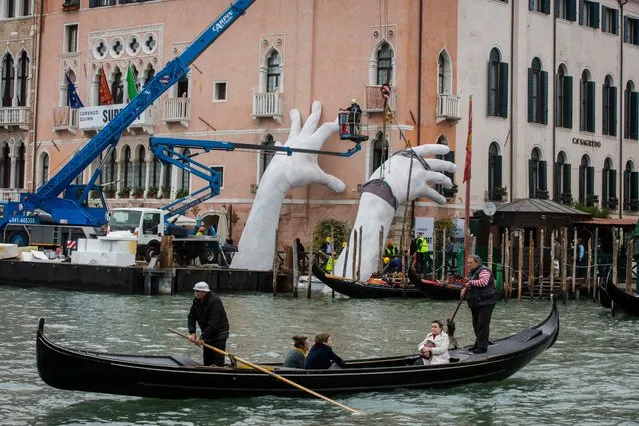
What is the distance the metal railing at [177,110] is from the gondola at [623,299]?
1589 centimetres

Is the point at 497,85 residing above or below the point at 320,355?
above

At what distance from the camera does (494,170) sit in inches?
1403

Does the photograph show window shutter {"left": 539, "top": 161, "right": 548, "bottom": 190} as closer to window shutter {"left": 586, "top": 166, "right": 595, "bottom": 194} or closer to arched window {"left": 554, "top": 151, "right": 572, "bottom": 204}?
arched window {"left": 554, "top": 151, "right": 572, "bottom": 204}

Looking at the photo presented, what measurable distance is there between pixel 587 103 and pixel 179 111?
12.1 m

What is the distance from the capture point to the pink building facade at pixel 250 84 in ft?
111

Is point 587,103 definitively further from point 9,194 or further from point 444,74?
point 9,194

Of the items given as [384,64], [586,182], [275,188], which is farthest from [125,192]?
[586,182]

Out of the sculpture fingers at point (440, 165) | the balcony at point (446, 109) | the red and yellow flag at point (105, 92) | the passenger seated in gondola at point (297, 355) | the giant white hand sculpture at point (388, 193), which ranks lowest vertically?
the passenger seated in gondola at point (297, 355)

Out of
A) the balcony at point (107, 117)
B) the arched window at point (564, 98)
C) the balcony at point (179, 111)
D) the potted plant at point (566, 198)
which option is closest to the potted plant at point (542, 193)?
the potted plant at point (566, 198)

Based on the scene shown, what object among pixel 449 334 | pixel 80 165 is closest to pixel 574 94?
pixel 80 165

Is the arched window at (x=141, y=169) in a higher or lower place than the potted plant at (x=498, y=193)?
higher

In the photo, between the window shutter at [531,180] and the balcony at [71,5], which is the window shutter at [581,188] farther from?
the balcony at [71,5]

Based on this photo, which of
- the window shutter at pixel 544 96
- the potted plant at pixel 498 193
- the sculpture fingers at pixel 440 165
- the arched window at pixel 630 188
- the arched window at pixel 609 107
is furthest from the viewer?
the arched window at pixel 630 188

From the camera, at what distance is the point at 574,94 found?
126ft
